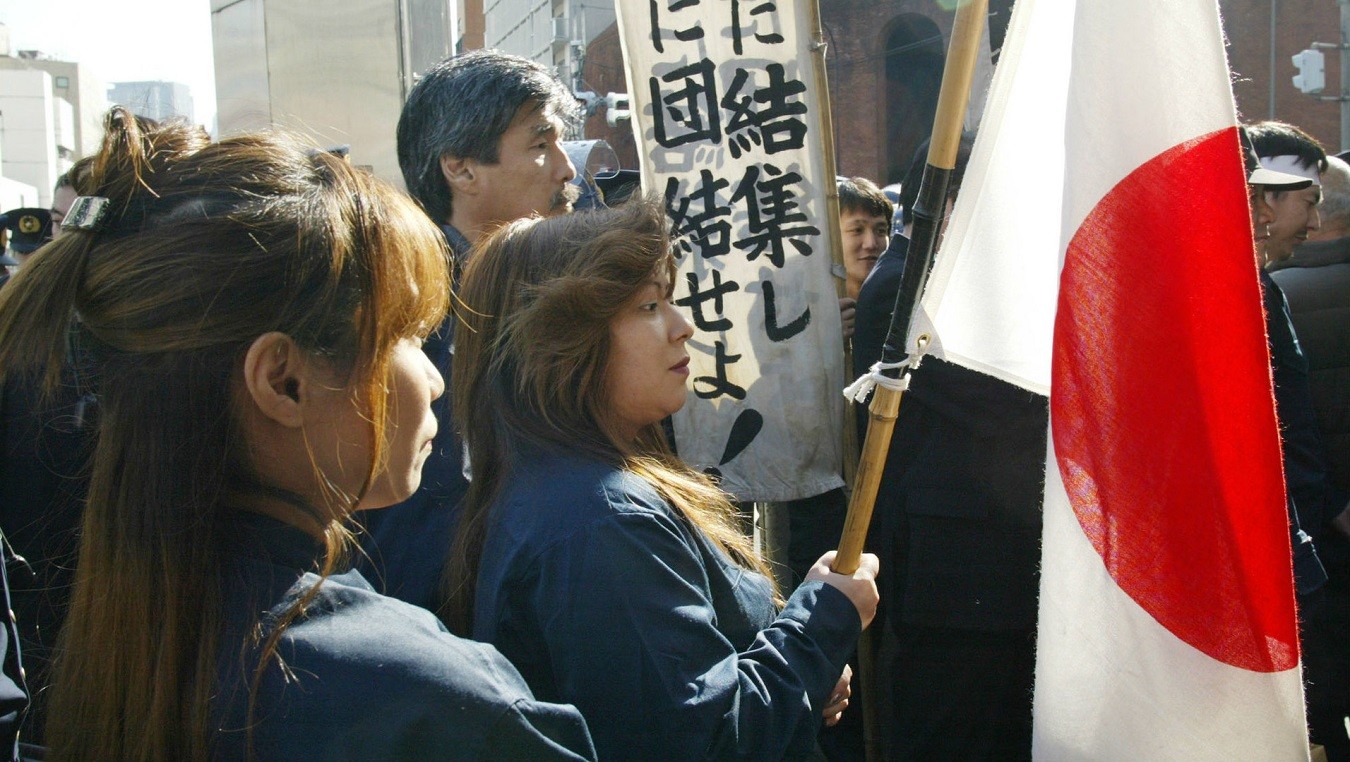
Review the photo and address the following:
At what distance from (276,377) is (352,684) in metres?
0.31

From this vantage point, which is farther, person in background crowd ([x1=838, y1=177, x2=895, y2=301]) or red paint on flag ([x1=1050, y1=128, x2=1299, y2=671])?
person in background crowd ([x1=838, y1=177, x2=895, y2=301])

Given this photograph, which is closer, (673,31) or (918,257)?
(918,257)

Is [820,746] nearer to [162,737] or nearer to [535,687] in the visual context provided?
[535,687]

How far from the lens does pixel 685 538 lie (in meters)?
1.57

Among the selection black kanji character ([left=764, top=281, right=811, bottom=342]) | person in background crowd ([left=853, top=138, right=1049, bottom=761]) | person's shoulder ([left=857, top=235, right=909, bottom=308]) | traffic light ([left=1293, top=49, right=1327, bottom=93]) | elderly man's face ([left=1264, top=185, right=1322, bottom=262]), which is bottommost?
person in background crowd ([left=853, top=138, right=1049, bottom=761])

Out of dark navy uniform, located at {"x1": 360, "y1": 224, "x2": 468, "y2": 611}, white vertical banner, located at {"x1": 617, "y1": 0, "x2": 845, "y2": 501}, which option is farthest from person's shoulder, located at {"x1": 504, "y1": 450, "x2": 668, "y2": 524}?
white vertical banner, located at {"x1": 617, "y1": 0, "x2": 845, "y2": 501}

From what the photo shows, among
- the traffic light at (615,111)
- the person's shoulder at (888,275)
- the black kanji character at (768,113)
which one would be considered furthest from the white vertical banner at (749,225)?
the traffic light at (615,111)

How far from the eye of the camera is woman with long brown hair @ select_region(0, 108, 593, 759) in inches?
37.3

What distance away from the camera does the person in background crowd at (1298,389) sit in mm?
2859

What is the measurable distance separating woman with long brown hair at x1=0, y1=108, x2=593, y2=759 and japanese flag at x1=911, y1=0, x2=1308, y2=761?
936mm

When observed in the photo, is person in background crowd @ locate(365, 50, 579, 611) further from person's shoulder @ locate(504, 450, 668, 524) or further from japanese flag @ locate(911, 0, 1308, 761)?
japanese flag @ locate(911, 0, 1308, 761)

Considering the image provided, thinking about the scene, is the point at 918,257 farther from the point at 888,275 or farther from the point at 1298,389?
the point at 1298,389

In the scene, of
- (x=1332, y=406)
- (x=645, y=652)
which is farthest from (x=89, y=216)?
(x=1332, y=406)

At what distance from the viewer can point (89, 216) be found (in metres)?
1.02
